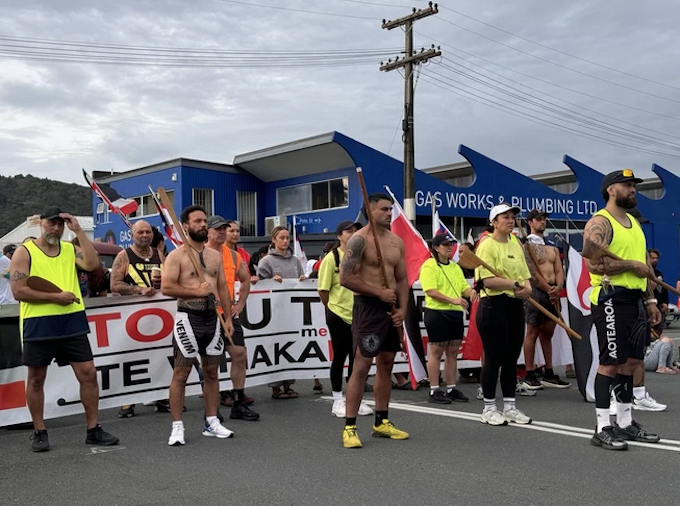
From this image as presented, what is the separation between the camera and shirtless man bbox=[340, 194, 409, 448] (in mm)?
5801

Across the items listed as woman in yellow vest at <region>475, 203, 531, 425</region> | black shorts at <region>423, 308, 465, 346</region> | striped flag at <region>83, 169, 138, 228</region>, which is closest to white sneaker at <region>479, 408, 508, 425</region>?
woman in yellow vest at <region>475, 203, 531, 425</region>

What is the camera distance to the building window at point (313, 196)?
2923 centimetres

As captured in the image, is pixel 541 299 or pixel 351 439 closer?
pixel 351 439

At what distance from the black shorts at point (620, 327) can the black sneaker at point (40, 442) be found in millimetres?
4383

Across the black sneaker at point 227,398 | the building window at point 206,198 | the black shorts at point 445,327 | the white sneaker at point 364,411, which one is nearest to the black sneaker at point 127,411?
the black sneaker at point 227,398

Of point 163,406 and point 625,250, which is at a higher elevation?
point 625,250

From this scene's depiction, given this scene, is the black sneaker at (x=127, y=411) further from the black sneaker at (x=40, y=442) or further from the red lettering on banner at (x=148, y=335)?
the black sneaker at (x=40, y=442)

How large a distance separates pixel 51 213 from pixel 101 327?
166cm

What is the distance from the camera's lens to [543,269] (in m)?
8.73

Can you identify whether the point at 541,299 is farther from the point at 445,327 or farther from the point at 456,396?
the point at 456,396

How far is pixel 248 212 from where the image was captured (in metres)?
32.5

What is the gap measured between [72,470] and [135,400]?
6.91 ft

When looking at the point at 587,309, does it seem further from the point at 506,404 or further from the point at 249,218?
the point at 249,218

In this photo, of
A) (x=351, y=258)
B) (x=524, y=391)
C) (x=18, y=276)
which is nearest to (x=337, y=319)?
(x=351, y=258)
